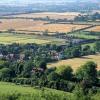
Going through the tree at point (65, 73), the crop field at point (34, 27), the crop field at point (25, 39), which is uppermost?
the tree at point (65, 73)

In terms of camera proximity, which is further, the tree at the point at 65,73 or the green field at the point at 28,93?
the tree at the point at 65,73

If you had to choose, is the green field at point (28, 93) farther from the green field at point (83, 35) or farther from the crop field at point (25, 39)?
the green field at point (83, 35)

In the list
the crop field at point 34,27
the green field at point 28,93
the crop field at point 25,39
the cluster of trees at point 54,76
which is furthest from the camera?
the crop field at point 34,27

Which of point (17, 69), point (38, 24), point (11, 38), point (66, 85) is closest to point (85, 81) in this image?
point (66, 85)

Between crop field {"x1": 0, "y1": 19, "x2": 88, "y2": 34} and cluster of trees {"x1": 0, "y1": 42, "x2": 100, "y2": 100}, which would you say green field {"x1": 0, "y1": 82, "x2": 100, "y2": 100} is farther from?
crop field {"x1": 0, "y1": 19, "x2": 88, "y2": 34}

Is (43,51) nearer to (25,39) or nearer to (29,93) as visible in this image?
(25,39)

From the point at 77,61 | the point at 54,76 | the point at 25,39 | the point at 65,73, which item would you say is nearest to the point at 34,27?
the point at 25,39

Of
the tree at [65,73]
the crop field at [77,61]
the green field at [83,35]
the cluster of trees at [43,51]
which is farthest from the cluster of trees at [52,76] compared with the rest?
the green field at [83,35]

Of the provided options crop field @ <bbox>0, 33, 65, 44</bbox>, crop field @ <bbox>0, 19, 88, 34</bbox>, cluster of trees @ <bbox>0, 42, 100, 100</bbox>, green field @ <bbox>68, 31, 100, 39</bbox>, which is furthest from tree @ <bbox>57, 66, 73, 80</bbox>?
crop field @ <bbox>0, 19, 88, 34</bbox>
